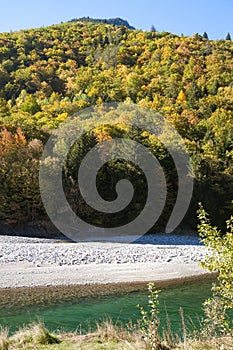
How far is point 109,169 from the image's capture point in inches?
1513

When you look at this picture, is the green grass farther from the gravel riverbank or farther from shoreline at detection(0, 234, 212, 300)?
the gravel riverbank

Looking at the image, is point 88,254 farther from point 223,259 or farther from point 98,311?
point 223,259

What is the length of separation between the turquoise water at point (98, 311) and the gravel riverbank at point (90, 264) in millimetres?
2273

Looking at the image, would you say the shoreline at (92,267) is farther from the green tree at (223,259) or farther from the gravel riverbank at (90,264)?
the green tree at (223,259)

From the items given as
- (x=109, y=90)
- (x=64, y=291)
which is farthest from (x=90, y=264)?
(x=109, y=90)

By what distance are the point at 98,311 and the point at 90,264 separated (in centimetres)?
773

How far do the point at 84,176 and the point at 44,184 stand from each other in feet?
12.8

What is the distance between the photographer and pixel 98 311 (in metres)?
14.3

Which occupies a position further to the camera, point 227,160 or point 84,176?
point 227,160

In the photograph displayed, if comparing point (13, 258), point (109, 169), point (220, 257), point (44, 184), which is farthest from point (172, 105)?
point (220, 257)


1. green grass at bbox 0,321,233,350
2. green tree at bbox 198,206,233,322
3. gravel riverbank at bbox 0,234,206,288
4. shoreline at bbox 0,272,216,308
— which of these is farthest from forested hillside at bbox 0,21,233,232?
green tree at bbox 198,206,233,322

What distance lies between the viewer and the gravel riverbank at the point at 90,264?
19000 millimetres

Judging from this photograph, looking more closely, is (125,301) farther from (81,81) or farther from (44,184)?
(81,81)

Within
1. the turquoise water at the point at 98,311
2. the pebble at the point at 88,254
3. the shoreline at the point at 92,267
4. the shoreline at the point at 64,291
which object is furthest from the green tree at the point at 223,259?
the pebble at the point at 88,254
